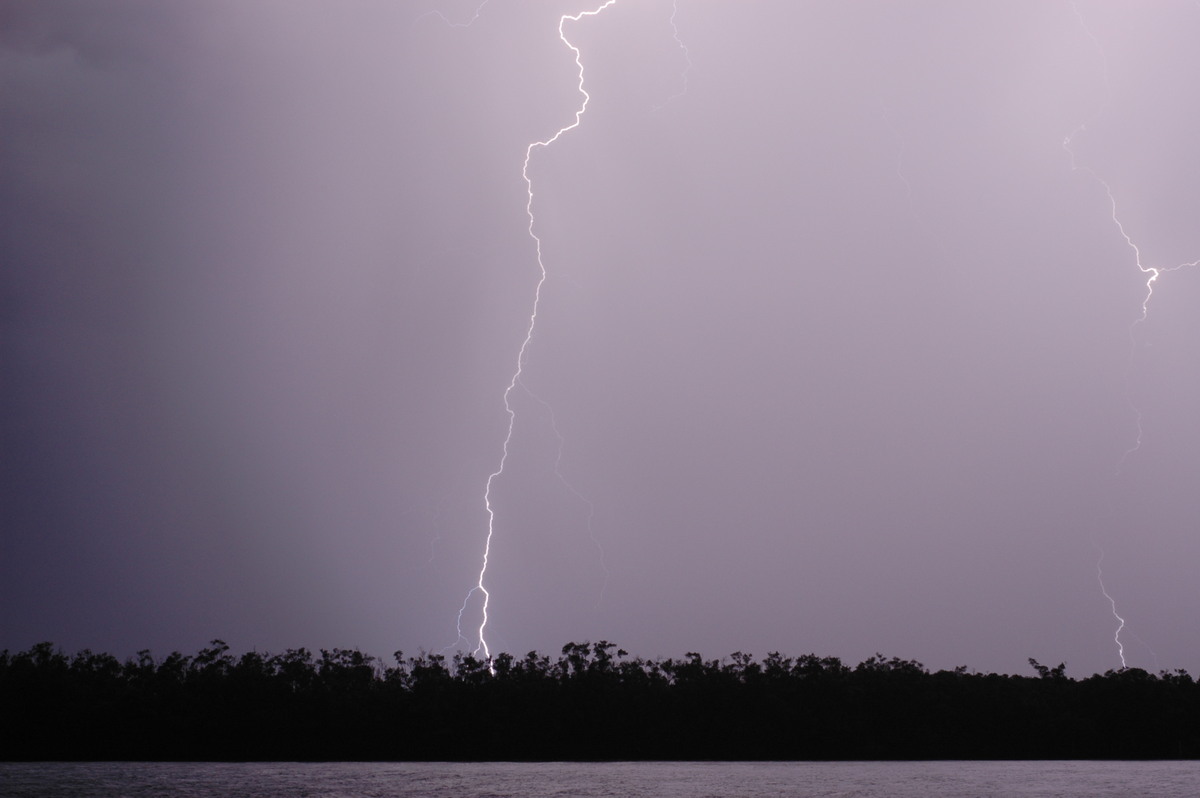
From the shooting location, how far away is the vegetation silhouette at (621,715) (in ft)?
176

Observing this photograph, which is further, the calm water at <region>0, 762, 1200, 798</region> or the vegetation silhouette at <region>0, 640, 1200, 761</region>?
the vegetation silhouette at <region>0, 640, 1200, 761</region>

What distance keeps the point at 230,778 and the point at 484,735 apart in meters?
19.5

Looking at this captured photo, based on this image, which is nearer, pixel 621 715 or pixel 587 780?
pixel 587 780

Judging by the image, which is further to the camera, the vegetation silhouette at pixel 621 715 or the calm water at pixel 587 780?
the vegetation silhouette at pixel 621 715

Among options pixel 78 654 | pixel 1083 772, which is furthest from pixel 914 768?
pixel 78 654

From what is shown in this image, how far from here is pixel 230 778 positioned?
37500 millimetres

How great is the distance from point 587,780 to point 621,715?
17923mm

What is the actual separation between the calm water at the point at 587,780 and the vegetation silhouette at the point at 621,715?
13.4 feet

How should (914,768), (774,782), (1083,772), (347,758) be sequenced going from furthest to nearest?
(347,758)
(914,768)
(1083,772)
(774,782)

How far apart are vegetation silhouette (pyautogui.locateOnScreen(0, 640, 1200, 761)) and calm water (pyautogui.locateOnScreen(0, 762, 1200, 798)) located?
13.4 feet

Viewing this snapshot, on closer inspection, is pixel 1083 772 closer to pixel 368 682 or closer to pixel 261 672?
pixel 368 682

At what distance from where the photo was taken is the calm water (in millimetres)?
30781

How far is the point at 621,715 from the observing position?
185 feet

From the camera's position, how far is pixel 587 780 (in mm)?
38656
